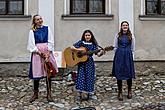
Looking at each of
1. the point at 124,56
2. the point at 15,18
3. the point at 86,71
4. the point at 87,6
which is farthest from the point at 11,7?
the point at 124,56

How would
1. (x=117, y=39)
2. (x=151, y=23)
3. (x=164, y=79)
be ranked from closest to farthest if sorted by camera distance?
(x=117, y=39), (x=164, y=79), (x=151, y=23)

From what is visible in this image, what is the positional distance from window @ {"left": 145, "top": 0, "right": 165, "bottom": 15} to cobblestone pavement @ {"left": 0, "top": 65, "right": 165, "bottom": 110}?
6.36ft

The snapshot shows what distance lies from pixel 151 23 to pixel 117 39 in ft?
11.3

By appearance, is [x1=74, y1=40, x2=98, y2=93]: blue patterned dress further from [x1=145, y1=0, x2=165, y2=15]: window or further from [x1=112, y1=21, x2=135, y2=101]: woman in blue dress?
[x1=145, y1=0, x2=165, y2=15]: window

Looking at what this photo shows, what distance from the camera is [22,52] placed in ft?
36.4

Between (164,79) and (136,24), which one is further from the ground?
(136,24)

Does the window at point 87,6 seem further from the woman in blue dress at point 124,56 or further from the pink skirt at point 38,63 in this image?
the pink skirt at point 38,63

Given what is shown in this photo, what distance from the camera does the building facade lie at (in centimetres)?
1104

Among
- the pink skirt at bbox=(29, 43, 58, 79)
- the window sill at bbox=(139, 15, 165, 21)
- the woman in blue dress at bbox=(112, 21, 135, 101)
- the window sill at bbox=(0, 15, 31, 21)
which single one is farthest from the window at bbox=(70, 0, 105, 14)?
the pink skirt at bbox=(29, 43, 58, 79)

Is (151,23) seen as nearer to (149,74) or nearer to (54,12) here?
(149,74)

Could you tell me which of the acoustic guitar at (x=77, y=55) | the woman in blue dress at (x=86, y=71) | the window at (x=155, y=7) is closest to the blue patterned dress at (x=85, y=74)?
the woman in blue dress at (x=86, y=71)

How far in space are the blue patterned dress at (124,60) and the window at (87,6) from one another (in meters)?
3.44

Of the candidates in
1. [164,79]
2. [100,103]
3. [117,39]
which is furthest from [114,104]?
[164,79]

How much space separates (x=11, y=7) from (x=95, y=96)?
4.23 m
